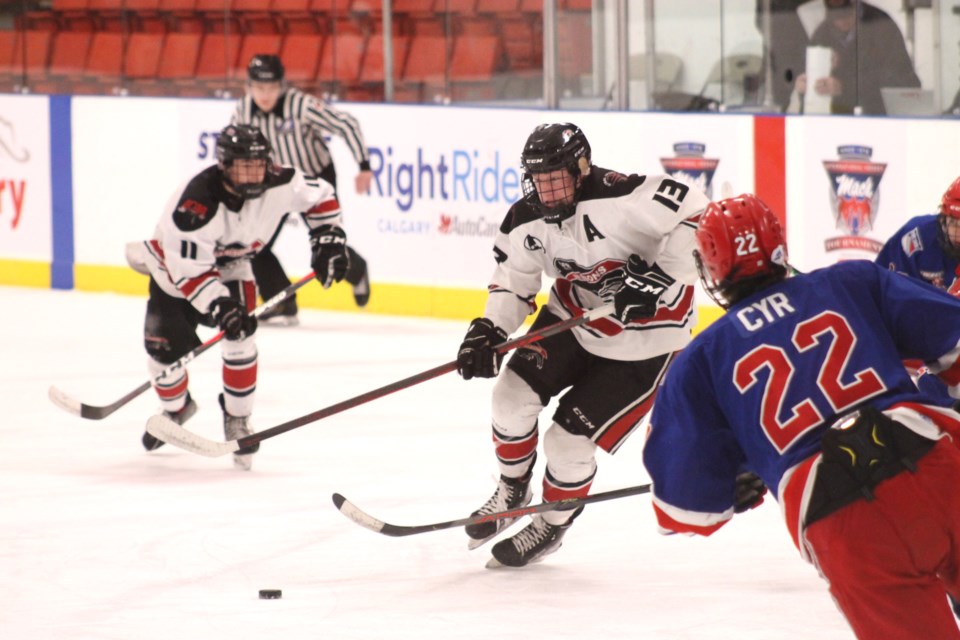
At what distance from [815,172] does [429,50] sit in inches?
93.9

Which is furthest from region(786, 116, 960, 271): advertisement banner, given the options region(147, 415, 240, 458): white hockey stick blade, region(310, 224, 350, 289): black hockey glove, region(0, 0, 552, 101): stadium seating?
region(147, 415, 240, 458): white hockey stick blade

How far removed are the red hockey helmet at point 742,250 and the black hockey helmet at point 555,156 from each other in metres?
1.20

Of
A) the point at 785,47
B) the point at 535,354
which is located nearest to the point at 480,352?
the point at 535,354

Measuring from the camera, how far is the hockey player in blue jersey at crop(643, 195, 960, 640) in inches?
89.2

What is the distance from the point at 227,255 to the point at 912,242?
7.50 ft

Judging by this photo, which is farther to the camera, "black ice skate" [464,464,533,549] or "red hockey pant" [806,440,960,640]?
"black ice skate" [464,464,533,549]

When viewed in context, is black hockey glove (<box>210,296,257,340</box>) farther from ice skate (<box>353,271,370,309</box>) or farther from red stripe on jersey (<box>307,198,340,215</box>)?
ice skate (<box>353,271,370,309</box>)

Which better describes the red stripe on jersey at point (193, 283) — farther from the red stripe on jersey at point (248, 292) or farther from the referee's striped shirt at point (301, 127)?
the referee's striped shirt at point (301, 127)

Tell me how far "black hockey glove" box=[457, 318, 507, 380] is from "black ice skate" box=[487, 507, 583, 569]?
0.41 metres

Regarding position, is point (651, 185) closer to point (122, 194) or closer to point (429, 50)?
point (429, 50)

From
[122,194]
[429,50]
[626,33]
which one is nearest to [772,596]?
[626,33]

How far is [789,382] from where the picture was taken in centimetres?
234

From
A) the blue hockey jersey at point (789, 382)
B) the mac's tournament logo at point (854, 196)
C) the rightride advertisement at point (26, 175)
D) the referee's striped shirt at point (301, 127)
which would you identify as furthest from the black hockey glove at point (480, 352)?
the rightride advertisement at point (26, 175)

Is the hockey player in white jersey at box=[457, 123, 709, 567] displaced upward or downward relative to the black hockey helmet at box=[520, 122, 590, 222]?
downward
